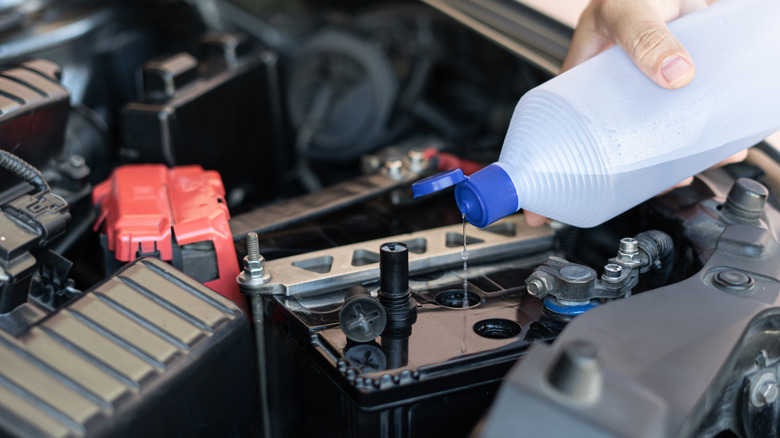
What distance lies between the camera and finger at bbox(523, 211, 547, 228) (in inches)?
41.0

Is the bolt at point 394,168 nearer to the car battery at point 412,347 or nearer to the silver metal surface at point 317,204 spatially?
the silver metal surface at point 317,204

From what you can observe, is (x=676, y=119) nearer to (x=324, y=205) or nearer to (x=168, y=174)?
(x=324, y=205)

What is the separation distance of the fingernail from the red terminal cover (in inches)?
23.3

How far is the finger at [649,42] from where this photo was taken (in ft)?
2.85

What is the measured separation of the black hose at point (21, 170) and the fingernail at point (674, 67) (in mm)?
772

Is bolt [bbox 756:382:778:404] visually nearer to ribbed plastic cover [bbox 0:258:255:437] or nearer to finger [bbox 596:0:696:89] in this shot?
finger [bbox 596:0:696:89]

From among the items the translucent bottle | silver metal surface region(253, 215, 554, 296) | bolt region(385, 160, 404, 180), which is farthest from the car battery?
bolt region(385, 160, 404, 180)

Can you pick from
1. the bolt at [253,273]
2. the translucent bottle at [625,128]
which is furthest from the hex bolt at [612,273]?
the bolt at [253,273]

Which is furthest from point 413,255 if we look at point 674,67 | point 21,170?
point 21,170

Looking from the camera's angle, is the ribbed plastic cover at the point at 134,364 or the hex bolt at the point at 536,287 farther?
the hex bolt at the point at 536,287

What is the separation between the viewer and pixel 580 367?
0.49m

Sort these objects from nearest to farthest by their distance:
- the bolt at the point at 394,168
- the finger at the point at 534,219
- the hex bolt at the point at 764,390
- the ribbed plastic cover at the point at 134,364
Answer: the ribbed plastic cover at the point at 134,364, the hex bolt at the point at 764,390, the finger at the point at 534,219, the bolt at the point at 394,168

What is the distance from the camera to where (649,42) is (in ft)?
2.98

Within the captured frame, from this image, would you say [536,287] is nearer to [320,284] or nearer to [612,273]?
[612,273]
